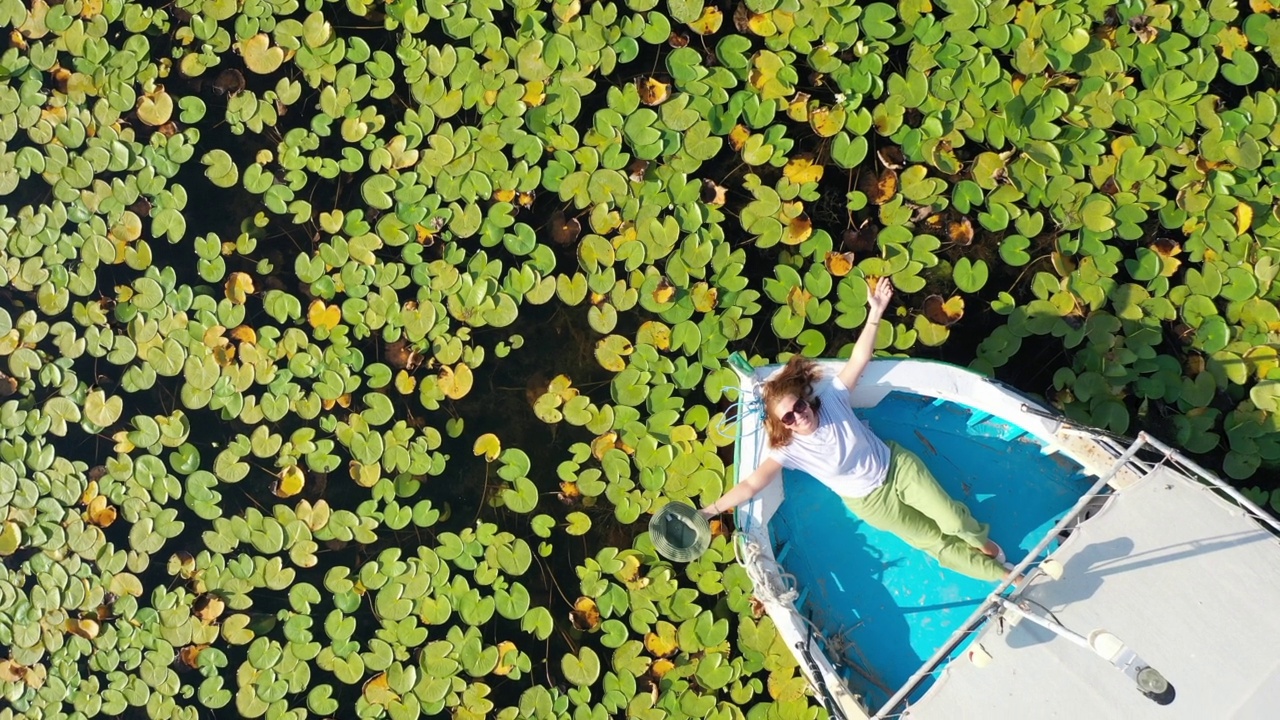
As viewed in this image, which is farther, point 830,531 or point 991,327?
point 991,327

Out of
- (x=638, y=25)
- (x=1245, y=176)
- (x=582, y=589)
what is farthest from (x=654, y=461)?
(x=1245, y=176)

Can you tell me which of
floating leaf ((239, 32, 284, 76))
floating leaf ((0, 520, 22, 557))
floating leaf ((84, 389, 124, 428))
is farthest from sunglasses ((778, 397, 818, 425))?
floating leaf ((0, 520, 22, 557))

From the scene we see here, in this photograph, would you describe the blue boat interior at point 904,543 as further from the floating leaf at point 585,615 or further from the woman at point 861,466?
the floating leaf at point 585,615

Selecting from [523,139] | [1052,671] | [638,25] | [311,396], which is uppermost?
[638,25]

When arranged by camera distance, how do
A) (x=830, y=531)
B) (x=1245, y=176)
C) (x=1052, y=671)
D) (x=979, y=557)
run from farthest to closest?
(x=1245, y=176) → (x=830, y=531) → (x=979, y=557) → (x=1052, y=671)

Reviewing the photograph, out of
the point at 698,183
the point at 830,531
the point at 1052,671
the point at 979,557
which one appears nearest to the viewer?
the point at 1052,671

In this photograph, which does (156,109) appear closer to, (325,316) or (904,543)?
(325,316)

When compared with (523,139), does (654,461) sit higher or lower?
lower

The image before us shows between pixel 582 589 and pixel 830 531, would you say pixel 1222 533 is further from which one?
pixel 582 589
